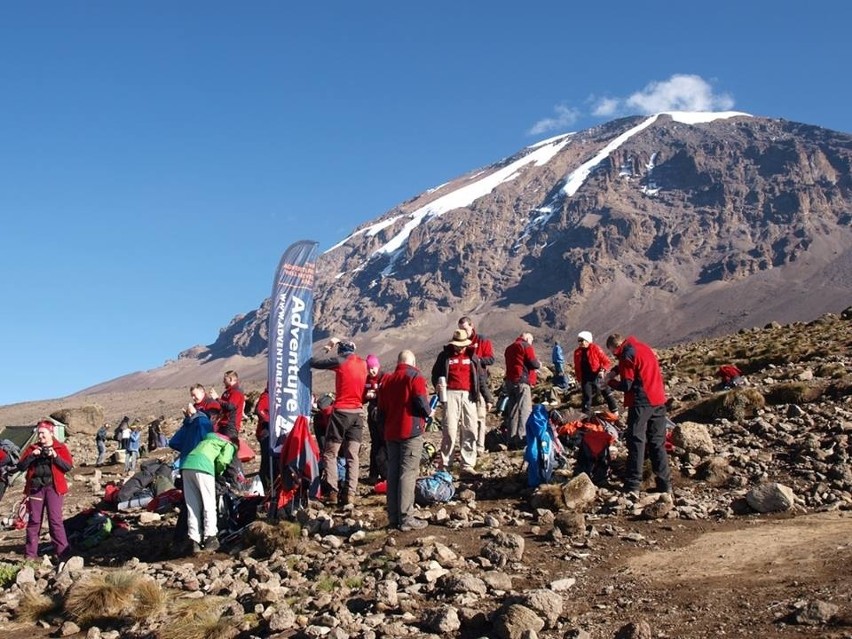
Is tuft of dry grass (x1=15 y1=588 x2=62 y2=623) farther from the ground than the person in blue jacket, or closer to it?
closer to it

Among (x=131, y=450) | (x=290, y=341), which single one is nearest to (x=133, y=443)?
(x=131, y=450)

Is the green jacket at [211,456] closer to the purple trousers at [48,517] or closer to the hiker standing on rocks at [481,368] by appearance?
the purple trousers at [48,517]

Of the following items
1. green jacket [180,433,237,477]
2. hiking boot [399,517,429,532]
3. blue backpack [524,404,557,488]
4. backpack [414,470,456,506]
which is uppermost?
green jacket [180,433,237,477]

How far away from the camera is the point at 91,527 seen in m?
10.5

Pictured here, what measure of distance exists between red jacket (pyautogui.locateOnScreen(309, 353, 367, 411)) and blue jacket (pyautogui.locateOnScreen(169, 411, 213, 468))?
147cm

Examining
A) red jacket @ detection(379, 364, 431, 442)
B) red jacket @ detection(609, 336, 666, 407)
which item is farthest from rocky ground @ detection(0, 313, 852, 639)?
red jacket @ detection(609, 336, 666, 407)

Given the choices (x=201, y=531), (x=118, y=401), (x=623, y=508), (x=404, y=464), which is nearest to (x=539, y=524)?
(x=623, y=508)

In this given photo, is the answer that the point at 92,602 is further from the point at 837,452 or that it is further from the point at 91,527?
the point at 837,452

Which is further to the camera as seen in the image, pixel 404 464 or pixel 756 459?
pixel 756 459

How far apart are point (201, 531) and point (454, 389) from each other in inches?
154

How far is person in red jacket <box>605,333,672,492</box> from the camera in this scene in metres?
8.97

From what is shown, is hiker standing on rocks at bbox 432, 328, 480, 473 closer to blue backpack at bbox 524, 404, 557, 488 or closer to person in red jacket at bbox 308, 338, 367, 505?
person in red jacket at bbox 308, 338, 367, 505

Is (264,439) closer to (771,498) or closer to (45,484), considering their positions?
(45,484)

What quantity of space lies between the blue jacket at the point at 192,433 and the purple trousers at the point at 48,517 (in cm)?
146
